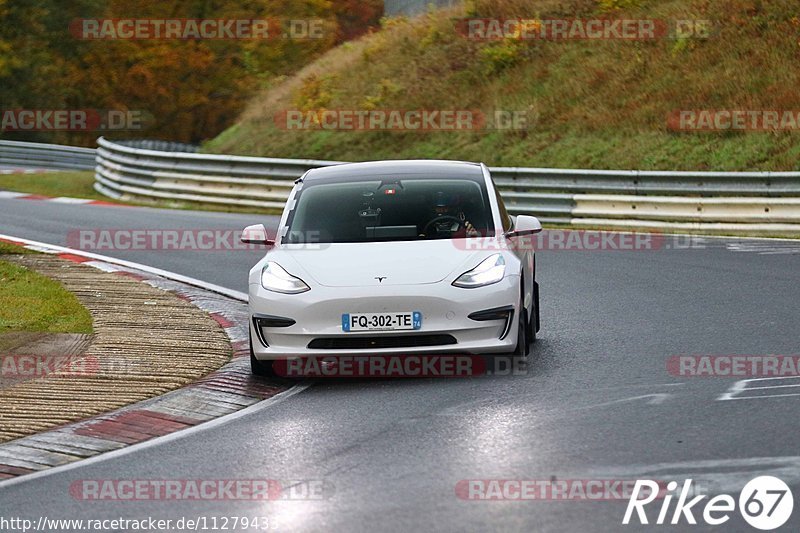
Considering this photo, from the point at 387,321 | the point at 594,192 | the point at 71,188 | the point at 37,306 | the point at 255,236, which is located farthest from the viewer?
the point at 71,188

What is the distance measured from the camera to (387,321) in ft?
31.9

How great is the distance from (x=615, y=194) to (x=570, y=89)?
27.1 feet

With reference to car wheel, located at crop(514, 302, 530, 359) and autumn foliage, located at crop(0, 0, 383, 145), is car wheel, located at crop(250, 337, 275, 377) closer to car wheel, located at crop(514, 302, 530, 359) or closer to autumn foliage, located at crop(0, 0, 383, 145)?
car wheel, located at crop(514, 302, 530, 359)

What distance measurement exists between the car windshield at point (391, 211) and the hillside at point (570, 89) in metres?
14.1

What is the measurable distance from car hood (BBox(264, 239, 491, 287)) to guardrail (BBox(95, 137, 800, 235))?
36.4 ft

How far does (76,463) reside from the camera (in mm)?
7855

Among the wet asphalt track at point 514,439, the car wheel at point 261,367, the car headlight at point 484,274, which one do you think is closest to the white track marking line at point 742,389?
the wet asphalt track at point 514,439

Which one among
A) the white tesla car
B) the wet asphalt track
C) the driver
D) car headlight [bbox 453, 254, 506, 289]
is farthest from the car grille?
the driver

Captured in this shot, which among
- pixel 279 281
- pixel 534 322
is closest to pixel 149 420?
pixel 279 281

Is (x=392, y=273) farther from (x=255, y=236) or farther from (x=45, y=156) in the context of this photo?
(x=45, y=156)

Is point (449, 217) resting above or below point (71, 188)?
above

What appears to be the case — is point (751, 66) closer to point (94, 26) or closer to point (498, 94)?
point (498, 94)

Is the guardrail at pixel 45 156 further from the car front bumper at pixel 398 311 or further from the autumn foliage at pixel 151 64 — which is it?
the car front bumper at pixel 398 311

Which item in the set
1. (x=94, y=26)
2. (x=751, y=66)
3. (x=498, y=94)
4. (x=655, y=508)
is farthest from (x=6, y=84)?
(x=655, y=508)
